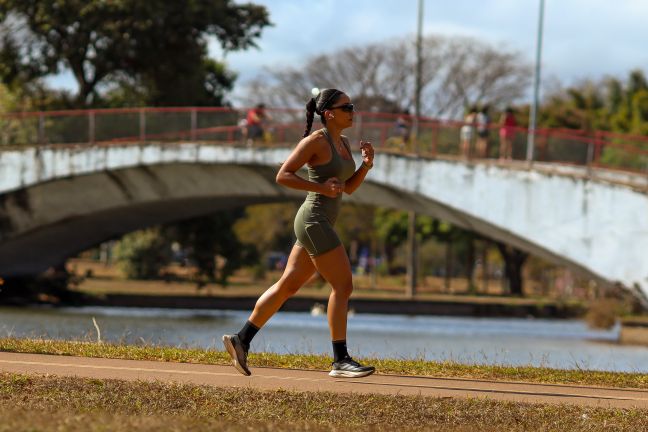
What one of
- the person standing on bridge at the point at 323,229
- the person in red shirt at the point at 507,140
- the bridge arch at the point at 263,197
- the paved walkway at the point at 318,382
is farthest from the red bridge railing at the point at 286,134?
the person standing on bridge at the point at 323,229

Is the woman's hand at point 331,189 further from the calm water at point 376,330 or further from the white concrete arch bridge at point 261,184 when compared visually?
the white concrete arch bridge at point 261,184

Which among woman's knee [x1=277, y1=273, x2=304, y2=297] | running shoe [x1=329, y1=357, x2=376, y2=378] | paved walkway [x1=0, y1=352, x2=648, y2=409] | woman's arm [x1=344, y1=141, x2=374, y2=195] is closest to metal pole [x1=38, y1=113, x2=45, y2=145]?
paved walkway [x1=0, y1=352, x2=648, y2=409]

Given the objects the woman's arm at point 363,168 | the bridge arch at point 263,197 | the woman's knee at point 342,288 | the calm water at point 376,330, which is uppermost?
the woman's arm at point 363,168

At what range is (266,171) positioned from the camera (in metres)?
34.8

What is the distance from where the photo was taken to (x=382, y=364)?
36.5 ft

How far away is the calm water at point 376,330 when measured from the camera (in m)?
27.4

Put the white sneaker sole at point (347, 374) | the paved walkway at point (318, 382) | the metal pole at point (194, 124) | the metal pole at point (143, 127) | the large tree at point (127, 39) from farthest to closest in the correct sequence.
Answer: the large tree at point (127, 39), the metal pole at point (143, 127), the metal pole at point (194, 124), the white sneaker sole at point (347, 374), the paved walkway at point (318, 382)

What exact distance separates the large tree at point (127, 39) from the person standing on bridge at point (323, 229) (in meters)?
32.9

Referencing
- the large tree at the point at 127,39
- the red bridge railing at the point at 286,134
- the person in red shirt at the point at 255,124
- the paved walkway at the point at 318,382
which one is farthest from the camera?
the large tree at the point at 127,39

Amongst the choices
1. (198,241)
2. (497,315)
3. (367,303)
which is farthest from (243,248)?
(497,315)

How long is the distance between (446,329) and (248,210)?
130 ft

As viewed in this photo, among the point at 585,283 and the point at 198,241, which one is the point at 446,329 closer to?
the point at 198,241

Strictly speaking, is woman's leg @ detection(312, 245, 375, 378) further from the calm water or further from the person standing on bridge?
the calm water

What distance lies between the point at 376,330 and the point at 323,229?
26.4 meters
